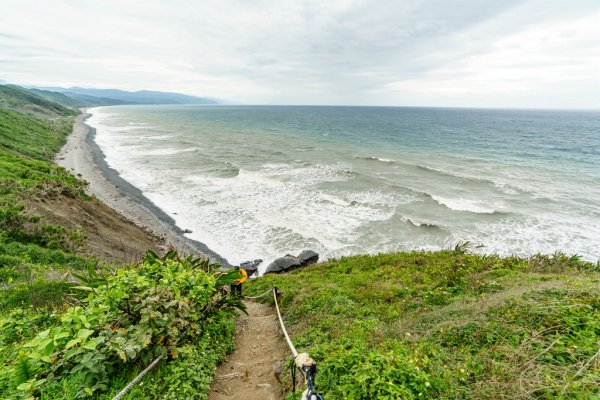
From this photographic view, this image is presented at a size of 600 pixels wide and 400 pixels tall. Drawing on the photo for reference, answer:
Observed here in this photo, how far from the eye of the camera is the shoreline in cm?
1832

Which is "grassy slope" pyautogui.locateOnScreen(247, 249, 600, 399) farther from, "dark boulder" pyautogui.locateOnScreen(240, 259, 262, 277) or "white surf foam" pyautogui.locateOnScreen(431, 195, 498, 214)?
"white surf foam" pyautogui.locateOnScreen(431, 195, 498, 214)

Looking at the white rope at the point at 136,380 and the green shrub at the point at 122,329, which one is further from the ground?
the green shrub at the point at 122,329

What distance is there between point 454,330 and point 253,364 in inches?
163

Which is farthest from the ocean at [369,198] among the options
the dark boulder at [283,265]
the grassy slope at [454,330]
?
the grassy slope at [454,330]

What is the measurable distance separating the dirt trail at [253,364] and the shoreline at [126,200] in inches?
267

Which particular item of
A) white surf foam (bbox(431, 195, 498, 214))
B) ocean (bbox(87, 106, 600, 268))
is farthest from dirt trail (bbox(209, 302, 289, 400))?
white surf foam (bbox(431, 195, 498, 214))

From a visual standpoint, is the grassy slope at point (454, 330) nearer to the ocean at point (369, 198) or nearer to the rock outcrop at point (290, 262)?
the rock outcrop at point (290, 262)

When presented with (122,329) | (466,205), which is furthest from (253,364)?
(466,205)

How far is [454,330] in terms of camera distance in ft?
18.6

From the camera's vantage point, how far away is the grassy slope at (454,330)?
373 cm

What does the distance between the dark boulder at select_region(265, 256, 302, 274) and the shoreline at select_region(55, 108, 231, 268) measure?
9.87 feet

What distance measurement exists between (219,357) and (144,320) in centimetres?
187

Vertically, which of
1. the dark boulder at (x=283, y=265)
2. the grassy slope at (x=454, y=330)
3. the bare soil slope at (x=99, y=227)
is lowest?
the dark boulder at (x=283, y=265)

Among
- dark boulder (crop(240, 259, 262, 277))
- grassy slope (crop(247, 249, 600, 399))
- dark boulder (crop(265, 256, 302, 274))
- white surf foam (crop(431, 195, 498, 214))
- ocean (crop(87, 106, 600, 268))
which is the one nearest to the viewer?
grassy slope (crop(247, 249, 600, 399))
